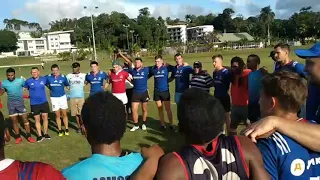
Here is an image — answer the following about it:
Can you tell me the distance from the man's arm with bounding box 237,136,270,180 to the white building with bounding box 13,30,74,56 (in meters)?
132

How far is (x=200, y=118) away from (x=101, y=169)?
716 mm

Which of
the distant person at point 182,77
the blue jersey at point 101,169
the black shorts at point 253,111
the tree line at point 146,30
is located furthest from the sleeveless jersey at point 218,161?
the tree line at point 146,30

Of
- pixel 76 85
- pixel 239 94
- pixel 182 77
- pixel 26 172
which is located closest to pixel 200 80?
pixel 182 77

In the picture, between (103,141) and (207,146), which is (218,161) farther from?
(103,141)

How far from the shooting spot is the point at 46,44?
147375 mm

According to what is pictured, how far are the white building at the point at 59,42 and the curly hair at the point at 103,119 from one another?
133131 millimetres

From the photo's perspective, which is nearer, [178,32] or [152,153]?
[152,153]

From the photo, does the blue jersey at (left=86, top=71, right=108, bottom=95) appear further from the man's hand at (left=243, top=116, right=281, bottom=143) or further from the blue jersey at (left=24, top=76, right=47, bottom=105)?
the man's hand at (left=243, top=116, right=281, bottom=143)

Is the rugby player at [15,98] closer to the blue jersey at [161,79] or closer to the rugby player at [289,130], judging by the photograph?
the blue jersey at [161,79]

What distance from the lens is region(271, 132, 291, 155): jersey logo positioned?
8.11ft

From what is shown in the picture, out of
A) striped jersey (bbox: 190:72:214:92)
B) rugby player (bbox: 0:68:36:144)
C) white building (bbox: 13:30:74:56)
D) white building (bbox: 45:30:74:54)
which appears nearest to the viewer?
striped jersey (bbox: 190:72:214:92)

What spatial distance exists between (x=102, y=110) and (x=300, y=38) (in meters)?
111

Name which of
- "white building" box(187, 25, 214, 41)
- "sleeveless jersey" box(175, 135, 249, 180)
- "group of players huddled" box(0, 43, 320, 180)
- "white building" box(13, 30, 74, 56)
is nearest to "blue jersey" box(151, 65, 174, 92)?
"group of players huddled" box(0, 43, 320, 180)

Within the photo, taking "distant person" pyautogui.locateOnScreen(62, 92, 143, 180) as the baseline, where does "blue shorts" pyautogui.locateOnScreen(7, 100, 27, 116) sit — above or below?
below
